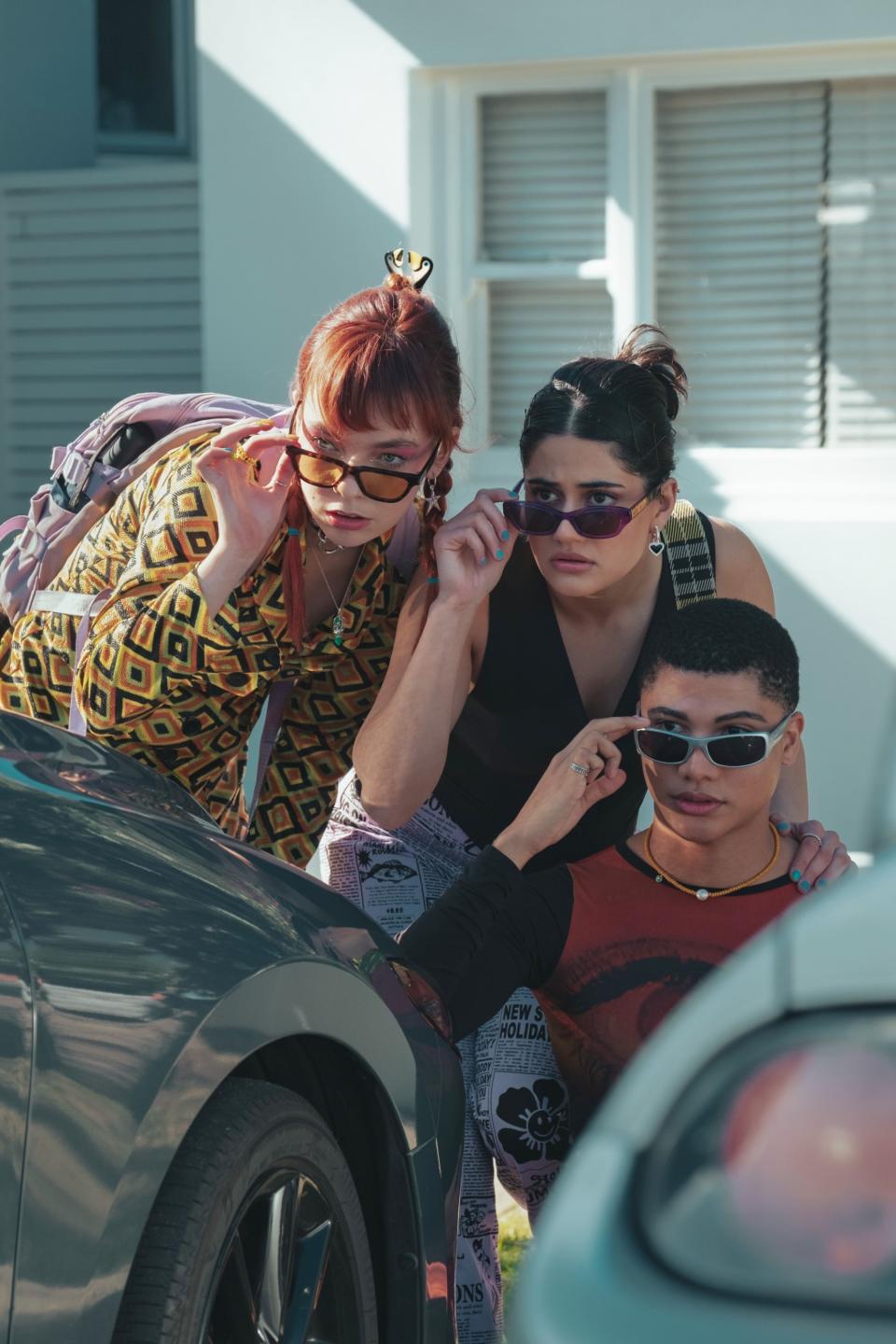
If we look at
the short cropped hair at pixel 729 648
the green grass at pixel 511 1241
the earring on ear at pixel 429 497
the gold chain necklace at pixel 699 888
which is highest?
the earring on ear at pixel 429 497

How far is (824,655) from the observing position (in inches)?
236

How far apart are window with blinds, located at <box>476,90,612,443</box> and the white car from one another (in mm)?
5254

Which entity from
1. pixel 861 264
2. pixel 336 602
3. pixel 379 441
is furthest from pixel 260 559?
pixel 861 264

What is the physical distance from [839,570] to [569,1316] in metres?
5.16

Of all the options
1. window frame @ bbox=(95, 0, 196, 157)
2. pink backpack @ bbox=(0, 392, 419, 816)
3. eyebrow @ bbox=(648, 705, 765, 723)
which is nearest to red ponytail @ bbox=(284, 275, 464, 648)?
pink backpack @ bbox=(0, 392, 419, 816)

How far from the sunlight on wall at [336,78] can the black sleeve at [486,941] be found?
3.80 m

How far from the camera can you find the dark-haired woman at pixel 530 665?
3.05m

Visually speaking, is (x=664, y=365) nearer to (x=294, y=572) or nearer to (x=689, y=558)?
(x=689, y=558)

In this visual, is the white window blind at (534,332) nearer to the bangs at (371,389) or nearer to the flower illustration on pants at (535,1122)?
the bangs at (371,389)

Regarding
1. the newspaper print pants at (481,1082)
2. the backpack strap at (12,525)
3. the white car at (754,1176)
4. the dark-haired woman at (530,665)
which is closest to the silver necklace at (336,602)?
the dark-haired woman at (530,665)

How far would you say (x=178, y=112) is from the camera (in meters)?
8.84

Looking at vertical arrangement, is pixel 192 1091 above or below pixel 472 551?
below

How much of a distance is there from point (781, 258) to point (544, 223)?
33.7 inches

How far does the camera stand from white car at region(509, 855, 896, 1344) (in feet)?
3.26
